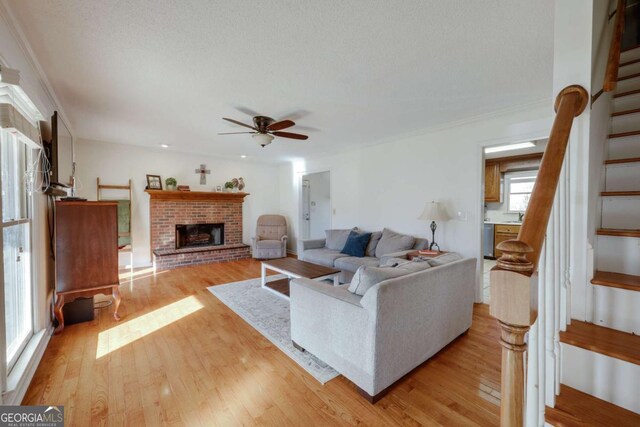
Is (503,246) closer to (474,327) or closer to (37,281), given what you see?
(474,327)

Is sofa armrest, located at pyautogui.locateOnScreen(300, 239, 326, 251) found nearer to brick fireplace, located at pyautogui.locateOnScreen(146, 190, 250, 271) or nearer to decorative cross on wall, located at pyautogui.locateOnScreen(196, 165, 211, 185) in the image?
brick fireplace, located at pyautogui.locateOnScreen(146, 190, 250, 271)

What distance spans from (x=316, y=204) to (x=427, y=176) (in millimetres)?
3667

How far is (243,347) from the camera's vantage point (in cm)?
240

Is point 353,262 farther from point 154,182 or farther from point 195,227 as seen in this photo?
point 154,182

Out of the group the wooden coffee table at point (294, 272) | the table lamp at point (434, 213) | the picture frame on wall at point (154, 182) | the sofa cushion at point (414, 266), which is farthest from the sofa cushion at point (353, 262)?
the picture frame on wall at point (154, 182)

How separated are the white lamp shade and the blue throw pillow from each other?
108cm

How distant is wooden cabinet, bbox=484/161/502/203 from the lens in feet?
19.5

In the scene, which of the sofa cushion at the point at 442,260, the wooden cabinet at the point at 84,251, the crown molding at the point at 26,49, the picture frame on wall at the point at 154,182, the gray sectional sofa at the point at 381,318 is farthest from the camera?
the picture frame on wall at the point at 154,182

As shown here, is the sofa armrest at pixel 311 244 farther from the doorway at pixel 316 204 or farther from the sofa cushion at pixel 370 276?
the sofa cushion at pixel 370 276

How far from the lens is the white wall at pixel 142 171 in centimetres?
481

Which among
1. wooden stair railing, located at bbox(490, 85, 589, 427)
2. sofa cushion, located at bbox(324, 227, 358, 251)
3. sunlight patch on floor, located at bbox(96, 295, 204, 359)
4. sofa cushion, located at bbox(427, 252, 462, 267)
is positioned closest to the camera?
wooden stair railing, located at bbox(490, 85, 589, 427)

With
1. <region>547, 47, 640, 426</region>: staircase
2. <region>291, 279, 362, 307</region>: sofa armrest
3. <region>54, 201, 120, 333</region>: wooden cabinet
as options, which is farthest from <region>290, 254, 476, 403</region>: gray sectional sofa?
<region>54, 201, 120, 333</region>: wooden cabinet

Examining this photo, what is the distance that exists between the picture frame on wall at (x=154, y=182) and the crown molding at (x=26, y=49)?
2.35 metres

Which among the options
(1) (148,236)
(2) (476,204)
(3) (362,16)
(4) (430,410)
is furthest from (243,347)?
(1) (148,236)
